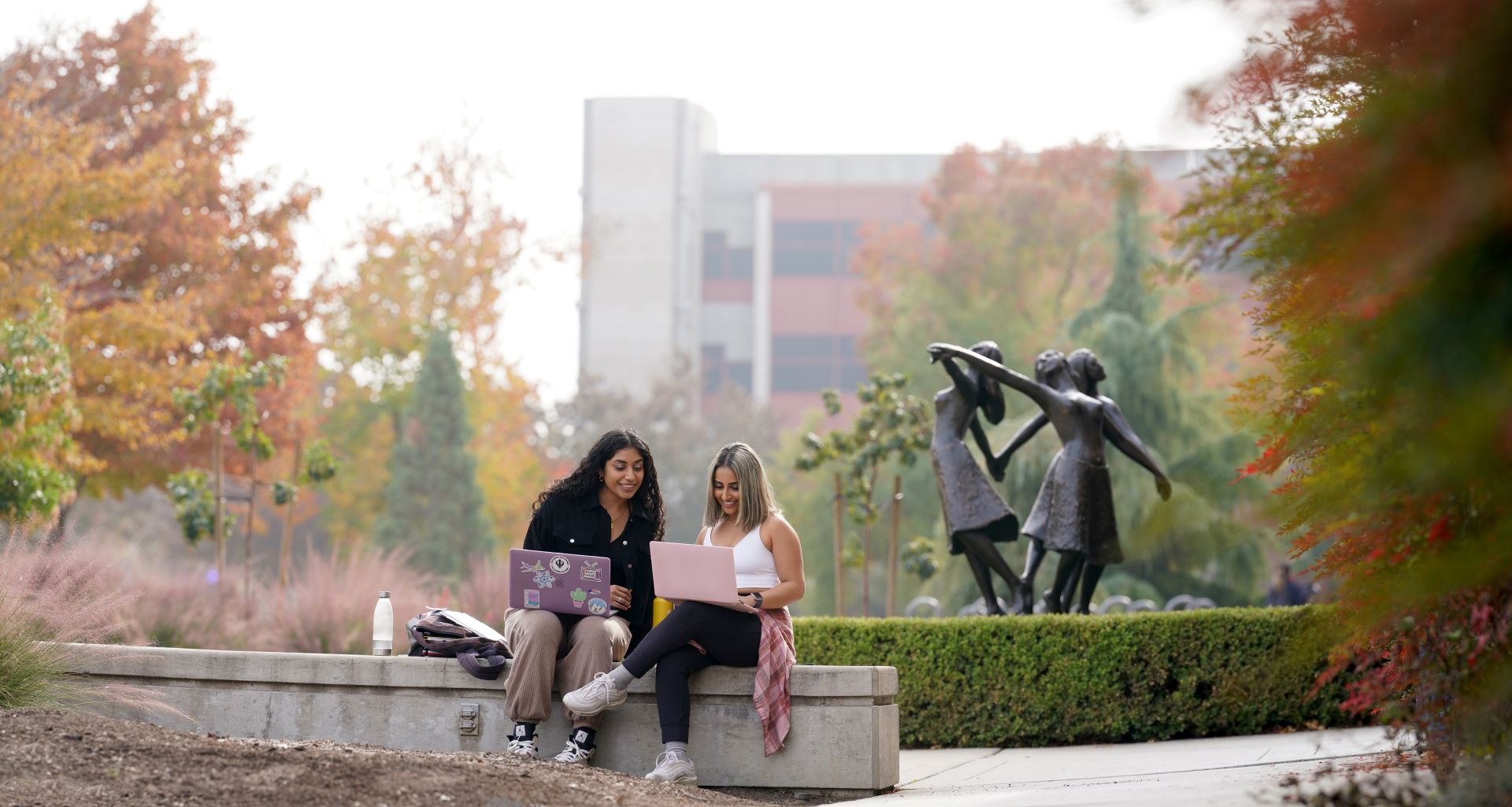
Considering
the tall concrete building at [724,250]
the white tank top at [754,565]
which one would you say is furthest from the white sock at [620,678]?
the tall concrete building at [724,250]

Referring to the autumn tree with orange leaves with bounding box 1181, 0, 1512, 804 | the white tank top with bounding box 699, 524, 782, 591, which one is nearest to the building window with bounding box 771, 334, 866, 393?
the white tank top with bounding box 699, 524, 782, 591

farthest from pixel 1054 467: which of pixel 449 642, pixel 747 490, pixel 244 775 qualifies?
pixel 244 775

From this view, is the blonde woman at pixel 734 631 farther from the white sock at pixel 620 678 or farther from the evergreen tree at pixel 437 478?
the evergreen tree at pixel 437 478

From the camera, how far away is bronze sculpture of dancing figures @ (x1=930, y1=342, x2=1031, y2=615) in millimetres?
10102

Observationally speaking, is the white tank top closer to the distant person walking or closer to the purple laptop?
the purple laptop

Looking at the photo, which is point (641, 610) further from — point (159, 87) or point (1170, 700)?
point (159, 87)

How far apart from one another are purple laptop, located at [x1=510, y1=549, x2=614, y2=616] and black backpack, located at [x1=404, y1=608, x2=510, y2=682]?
433 mm

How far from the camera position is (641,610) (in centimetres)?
682

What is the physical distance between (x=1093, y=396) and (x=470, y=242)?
2665cm

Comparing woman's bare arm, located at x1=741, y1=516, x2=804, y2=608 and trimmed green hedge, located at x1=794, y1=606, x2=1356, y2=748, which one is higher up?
woman's bare arm, located at x1=741, y1=516, x2=804, y2=608

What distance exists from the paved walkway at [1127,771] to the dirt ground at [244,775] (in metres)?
Result: 1.31

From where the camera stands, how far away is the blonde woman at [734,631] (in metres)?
6.24

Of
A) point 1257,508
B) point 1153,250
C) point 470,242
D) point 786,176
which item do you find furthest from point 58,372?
point 786,176

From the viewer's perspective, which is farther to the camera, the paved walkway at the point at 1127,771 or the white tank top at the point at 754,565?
the white tank top at the point at 754,565
